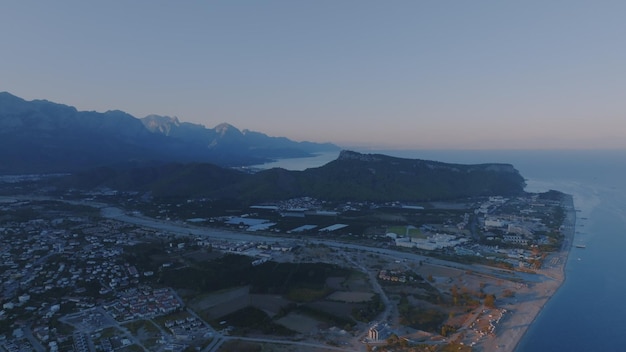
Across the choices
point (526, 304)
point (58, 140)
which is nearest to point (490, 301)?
point (526, 304)

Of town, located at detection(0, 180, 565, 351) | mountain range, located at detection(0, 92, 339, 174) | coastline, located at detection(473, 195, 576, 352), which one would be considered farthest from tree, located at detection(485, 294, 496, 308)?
mountain range, located at detection(0, 92, 339, 174)

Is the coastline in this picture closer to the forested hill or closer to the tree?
the tree

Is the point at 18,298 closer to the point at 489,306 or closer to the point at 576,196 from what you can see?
the point at 489,306

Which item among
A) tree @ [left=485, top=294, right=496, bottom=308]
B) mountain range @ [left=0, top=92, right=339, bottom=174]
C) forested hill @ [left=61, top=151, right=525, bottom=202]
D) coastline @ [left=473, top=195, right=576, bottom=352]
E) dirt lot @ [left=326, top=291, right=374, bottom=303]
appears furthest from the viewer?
mountain range @ [left=0, top=92, right=339, bottom=174]

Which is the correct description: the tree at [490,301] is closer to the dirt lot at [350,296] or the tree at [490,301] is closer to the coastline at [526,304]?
the coastline at [526,304]

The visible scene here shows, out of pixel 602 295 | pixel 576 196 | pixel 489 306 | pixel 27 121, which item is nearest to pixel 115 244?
pixel 489 306

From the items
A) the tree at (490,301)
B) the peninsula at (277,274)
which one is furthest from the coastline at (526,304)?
the tree at (490,301)
